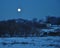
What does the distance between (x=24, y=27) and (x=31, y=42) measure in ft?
0.77

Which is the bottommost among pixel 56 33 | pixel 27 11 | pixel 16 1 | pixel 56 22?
pixel 56 33

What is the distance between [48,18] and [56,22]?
4.9 inches

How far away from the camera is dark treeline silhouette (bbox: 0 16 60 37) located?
2359mm

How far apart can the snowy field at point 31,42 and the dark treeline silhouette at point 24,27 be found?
6 cm

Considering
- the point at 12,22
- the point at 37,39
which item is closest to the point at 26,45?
the point at 37,39

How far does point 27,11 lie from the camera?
2.44 metres

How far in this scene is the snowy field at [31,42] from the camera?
2.30 m

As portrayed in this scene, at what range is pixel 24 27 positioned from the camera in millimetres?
2387

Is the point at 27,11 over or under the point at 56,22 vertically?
over

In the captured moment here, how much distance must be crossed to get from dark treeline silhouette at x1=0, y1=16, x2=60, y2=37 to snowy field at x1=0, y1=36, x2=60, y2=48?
57mm

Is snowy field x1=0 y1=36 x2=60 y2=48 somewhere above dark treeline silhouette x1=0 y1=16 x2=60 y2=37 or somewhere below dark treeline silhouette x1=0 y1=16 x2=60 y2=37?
below

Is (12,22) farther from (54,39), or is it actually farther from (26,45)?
(54,39)

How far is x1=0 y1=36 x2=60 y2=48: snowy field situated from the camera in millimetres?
2305

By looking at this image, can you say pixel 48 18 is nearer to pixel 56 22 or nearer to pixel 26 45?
pixel 56 22
